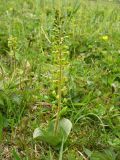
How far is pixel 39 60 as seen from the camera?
2.62 metres

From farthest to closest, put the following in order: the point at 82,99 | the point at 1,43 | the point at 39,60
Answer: the point at 1,43, the point at 39,60, the point at 82,99

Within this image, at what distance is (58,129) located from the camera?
1.79m

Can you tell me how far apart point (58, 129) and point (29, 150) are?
179 mm

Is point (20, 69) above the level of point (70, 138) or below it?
above

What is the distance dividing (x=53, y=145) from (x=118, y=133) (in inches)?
14.1

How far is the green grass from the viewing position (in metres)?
1.76

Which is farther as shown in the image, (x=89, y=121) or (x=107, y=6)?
(x=107, y=6)

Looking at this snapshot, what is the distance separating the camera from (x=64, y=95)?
84.7 inches

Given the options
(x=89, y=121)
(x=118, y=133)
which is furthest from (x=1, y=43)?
(x=118, y=133)

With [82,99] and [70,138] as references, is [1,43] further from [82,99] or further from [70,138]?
[70,138]

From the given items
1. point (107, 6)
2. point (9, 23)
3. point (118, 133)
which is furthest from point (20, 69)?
point (107, 6)

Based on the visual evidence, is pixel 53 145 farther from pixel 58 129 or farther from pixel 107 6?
pixel 107 6

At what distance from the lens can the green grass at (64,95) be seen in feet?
5.77

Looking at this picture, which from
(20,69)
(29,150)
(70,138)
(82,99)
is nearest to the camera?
(29,150)
